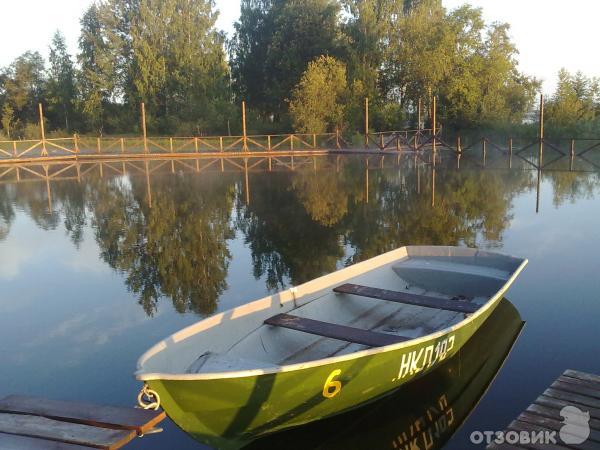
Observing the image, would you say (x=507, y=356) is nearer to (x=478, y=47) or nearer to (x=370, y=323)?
(x=370, y=323)

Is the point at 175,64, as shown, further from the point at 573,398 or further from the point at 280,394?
the point at 573,398

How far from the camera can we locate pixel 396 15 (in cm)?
4434

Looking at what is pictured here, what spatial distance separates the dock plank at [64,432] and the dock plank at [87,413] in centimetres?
5

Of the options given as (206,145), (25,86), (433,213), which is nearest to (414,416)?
(433,213)

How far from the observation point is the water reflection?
9.77 m

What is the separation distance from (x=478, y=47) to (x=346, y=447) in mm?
43485

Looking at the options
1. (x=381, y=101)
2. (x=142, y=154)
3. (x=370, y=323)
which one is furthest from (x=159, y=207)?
(x=381, y=101)

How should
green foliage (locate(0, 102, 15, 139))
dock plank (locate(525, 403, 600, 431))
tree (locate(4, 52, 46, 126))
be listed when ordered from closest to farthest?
dock plank (locate(525, 403, 600, 431)), green foliage (locate(0, 102, 15, 139)), tree (locate(4, 52, 46, 126))

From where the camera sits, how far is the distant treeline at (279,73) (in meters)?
40.3

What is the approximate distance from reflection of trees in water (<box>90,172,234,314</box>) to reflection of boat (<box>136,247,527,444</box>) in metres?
2.26

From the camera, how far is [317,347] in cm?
555

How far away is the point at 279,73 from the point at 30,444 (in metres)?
44.6

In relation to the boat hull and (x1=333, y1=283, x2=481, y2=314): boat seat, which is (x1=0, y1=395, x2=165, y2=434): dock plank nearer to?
the boat hull

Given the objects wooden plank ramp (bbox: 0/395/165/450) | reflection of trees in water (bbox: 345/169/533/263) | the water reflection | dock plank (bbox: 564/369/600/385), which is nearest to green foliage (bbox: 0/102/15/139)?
the water reflection
